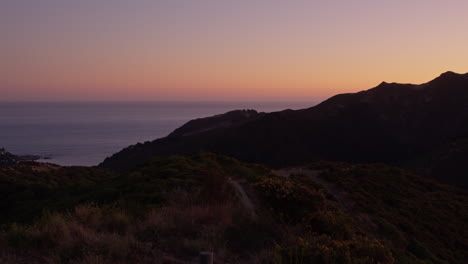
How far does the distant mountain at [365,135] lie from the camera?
152 ft

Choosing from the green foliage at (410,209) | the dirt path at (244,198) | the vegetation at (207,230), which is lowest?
the green foliage at (410,209)

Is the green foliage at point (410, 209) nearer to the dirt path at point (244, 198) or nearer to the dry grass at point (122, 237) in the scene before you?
the dirt path at point (244, 198)

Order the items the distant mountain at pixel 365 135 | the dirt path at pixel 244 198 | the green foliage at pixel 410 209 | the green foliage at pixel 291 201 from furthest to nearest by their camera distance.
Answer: the distant mountain at pixel 365 135
the green foliage at pixel 410 209
the dirt path at pixel 244 198
the green foliage at pixel 291 201

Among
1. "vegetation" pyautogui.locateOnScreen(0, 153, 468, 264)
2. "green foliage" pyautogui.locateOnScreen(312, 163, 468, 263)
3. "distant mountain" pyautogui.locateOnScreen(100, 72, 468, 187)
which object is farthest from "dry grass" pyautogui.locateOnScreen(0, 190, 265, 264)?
"distant mountain" pyautogui.locateOnScreen(100, 72, 468, 187)

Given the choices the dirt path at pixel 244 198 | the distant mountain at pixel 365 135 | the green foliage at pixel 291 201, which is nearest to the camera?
the green foliage at pixel 291 201

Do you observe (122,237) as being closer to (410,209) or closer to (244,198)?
(244,198)

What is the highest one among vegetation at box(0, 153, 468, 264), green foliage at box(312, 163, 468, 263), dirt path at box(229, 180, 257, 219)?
vegetation at box(0, 153, 468, 264)

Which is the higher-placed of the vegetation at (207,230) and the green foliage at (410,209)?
the vegetation at (207,230)

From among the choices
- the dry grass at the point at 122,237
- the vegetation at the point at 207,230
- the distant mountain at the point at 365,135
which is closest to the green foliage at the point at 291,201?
the vegetation at the point at 207,230

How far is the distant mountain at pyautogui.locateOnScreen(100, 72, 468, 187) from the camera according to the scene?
46.4m

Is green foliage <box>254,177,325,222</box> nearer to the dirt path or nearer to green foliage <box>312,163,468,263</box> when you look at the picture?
the dirt path

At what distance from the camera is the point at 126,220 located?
705 cm

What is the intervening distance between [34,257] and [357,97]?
69126 mm

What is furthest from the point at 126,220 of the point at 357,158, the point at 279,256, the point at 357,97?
the point at 357,97
